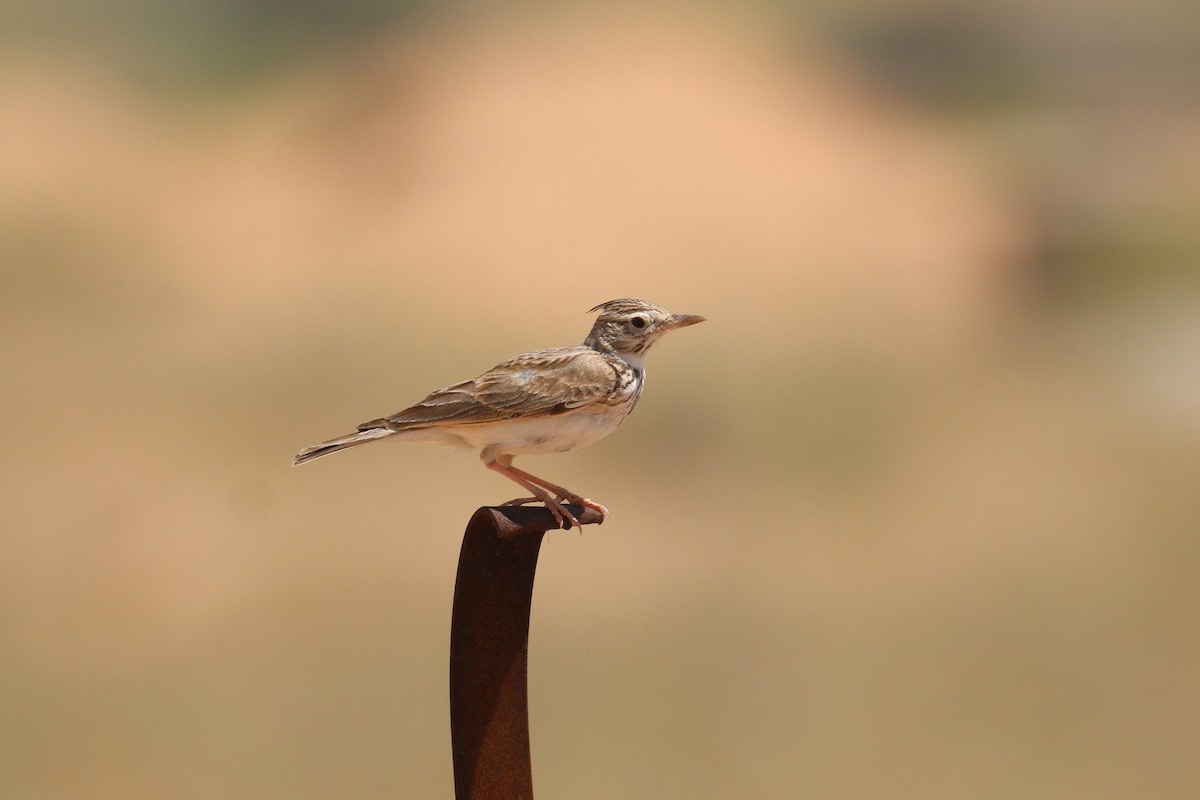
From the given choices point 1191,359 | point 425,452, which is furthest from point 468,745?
point 1191,359

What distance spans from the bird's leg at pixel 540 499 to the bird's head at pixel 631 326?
0.68 m

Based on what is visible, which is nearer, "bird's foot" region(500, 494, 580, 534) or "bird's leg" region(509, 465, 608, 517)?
"bird's foot" region(500, 494, 580, 534)

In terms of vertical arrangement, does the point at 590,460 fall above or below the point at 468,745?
above

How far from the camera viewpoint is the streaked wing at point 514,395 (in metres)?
4.95

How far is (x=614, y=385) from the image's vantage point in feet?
16.9

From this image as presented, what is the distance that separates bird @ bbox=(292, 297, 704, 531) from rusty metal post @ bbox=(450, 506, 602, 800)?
586 mm

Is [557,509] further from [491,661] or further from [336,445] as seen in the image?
[336,445]

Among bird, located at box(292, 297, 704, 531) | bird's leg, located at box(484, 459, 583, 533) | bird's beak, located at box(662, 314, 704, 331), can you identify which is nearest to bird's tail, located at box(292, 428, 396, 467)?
bird, located at box(292, 297, 704, 531)

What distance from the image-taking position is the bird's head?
550 centimetres

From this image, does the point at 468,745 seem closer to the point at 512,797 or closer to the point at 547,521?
the point at 512,797

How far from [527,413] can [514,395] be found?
0.36ft

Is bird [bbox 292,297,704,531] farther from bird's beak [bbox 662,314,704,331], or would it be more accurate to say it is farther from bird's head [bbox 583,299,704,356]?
bird's beak [bbox 662,314,704,331]

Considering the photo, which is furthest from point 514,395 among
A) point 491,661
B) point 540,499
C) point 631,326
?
point 491,661

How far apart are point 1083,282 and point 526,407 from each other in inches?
610
